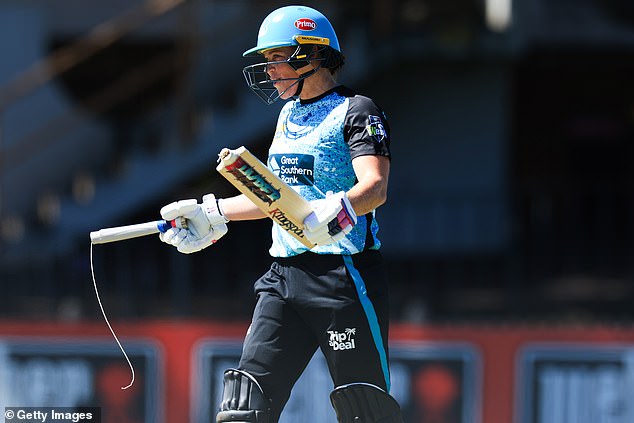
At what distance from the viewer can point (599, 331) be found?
7855mm

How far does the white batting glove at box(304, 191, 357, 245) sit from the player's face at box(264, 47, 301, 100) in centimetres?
58

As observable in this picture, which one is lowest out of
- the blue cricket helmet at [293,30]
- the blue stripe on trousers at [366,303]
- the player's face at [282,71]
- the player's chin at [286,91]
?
the blue stripe on trousers at [366,303]

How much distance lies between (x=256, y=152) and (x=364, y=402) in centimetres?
779

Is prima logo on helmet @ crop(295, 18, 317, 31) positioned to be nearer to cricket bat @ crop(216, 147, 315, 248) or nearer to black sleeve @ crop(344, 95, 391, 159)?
black sleeve @ crop(344, 95, 391, 159)

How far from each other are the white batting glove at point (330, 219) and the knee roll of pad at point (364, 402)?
0.65 m

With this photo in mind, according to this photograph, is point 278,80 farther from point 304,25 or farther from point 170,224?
point 170,224

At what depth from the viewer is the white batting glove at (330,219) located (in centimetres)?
394

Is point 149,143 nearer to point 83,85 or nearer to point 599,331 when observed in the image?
point 83,85

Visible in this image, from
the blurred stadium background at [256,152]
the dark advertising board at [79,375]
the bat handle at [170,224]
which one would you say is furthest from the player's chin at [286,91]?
the blurred stadium background at [256,152]

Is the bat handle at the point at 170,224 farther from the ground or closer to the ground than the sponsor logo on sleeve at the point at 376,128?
closer to the ground

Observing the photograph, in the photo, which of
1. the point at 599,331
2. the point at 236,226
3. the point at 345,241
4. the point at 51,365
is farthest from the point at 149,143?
the point at 345,241
